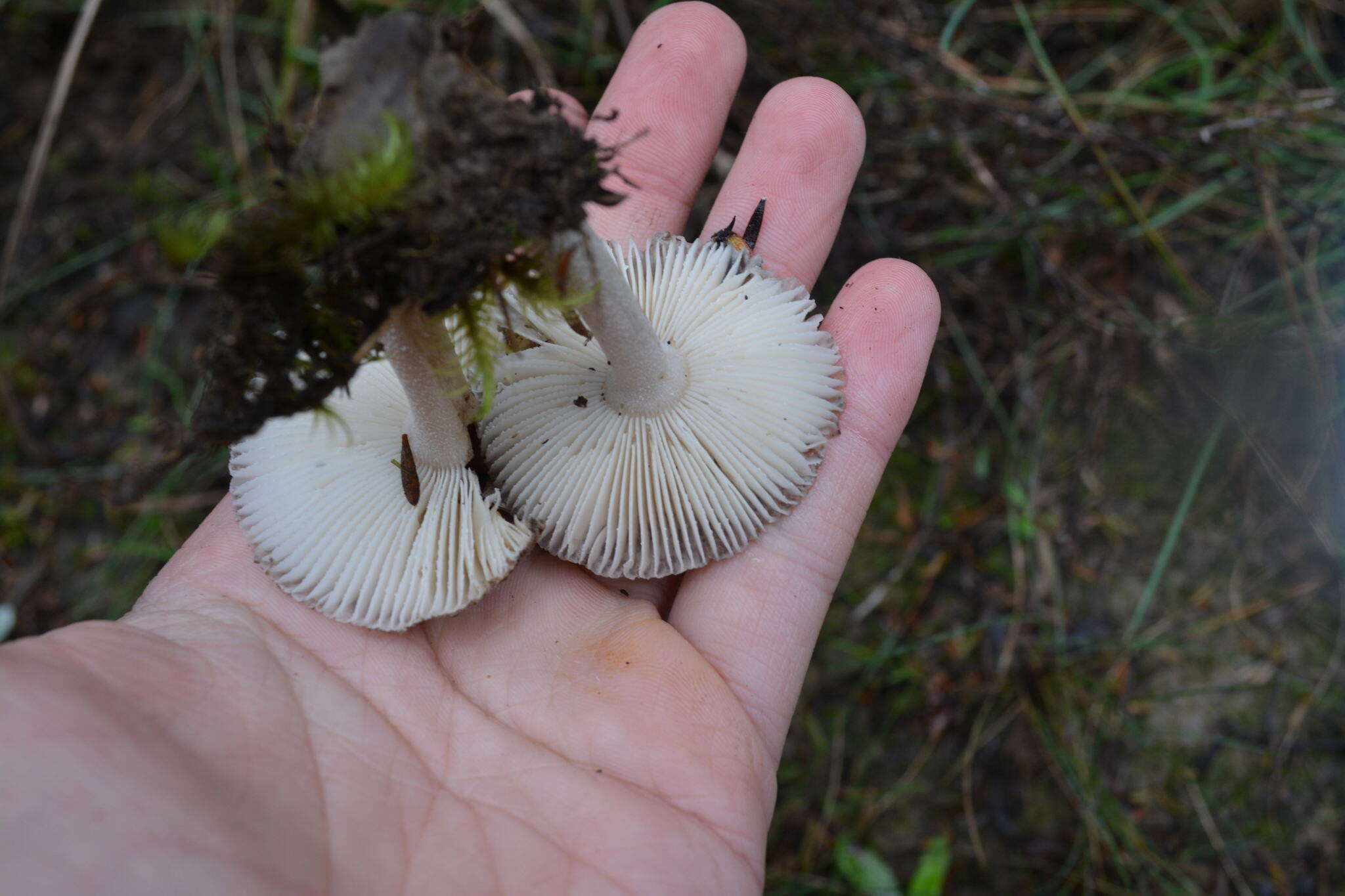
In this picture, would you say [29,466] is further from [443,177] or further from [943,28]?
[943,28]

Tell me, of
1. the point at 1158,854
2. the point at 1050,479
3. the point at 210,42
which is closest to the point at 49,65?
the point at 210,42

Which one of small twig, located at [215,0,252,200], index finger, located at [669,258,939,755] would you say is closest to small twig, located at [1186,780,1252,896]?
index finger, located at [669,258,939,755]

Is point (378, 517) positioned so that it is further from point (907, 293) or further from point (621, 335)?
point (907, 293)

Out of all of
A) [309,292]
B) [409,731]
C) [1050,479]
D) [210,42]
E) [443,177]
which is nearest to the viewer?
[443,177]

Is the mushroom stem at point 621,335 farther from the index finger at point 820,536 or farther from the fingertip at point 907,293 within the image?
the fingertip at point 907,293

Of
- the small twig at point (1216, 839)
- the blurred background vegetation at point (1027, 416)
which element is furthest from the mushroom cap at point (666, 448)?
the small twig at point (1216, 839)

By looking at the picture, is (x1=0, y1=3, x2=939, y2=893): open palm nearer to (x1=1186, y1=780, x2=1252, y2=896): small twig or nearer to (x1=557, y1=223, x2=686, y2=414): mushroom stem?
(x1=557, y1=223, x2=686, y2=414): mushroom stem
